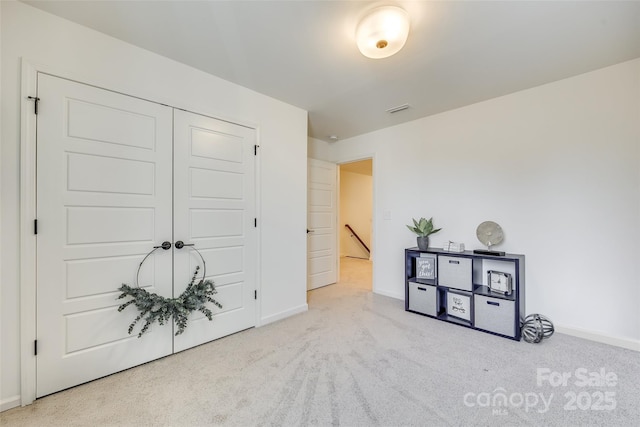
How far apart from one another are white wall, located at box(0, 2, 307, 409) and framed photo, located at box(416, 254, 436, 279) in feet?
4.60

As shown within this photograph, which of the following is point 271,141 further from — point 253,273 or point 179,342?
point 179,342

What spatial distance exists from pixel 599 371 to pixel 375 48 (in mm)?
2838

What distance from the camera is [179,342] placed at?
2248mm

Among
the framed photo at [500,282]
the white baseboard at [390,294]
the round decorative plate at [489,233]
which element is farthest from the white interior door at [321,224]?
the framed photo at [500,282]

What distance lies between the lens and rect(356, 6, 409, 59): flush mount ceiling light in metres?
1.61

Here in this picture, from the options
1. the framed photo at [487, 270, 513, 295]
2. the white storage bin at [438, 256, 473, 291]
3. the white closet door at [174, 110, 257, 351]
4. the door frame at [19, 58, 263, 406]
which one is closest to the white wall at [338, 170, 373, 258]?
the white storage bin at [438, 256, 473, 291]

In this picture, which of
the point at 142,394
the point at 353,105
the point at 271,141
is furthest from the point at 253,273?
the point at 353,105

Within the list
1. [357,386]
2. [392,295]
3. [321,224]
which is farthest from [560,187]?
[321,224]

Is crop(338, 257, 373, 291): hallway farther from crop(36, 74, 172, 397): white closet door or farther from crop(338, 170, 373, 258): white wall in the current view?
crop(36, 74, 172, 397): white closet door

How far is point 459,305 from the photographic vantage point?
282cm

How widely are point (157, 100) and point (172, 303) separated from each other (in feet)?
5.43

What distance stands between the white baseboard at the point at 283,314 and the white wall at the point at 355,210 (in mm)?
4168

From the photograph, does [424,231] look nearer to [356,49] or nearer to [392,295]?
[392,295]

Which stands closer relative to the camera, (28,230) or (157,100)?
(28,230)
